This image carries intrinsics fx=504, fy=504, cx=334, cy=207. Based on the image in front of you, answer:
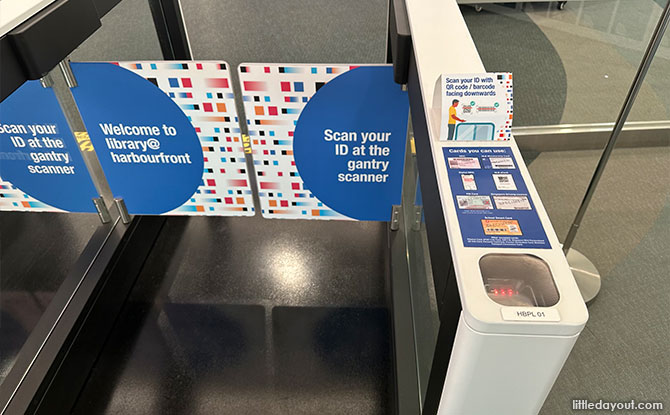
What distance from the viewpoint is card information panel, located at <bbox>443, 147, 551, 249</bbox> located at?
32.2 inches

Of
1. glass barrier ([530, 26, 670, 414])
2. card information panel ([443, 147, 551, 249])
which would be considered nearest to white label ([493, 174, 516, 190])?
card information panel ([443, 147, 551, 249])

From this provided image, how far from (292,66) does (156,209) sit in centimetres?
83

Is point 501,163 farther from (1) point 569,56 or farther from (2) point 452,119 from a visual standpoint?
(1) point 569,56

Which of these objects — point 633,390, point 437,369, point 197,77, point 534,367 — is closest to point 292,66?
point 197,77

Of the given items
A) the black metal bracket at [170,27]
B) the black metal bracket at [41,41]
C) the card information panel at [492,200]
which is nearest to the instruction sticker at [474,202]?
the card information panel at [492,200]

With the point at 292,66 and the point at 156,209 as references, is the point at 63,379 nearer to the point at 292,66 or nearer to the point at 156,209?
the point at 156,209

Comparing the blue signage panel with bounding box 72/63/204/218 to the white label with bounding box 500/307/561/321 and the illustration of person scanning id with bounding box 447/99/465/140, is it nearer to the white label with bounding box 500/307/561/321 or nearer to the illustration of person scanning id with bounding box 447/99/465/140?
the illustration of person scanning id with bounding box 447/99/465/140

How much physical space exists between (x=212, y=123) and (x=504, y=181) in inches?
42.9

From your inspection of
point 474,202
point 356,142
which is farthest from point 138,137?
point 474,202

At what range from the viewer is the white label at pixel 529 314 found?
71cm

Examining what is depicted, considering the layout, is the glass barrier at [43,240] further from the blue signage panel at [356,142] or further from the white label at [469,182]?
the white label at [469,182]

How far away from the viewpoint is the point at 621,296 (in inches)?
85.5

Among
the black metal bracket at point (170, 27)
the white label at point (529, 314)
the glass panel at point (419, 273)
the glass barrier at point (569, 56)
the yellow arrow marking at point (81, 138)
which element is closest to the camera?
the white label at point (529, 314)

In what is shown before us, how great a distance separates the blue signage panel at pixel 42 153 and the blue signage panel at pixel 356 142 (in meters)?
0.82
